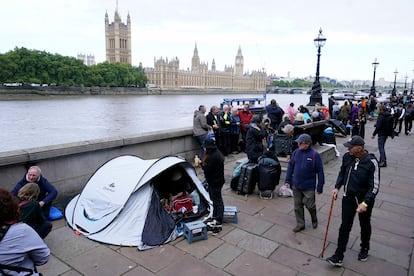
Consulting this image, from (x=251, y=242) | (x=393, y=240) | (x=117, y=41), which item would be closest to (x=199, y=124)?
(x=251, y=242)

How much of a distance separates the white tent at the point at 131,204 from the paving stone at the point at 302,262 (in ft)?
4.77

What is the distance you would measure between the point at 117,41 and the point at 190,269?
463 ft

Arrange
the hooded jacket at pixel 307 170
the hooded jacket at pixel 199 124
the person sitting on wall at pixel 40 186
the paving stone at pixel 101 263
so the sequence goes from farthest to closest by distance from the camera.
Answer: the hooded jacket at pixel 199 124
the hooded jacket at pixel 307 170
the person sitting on wall at pixel 40 186
the paving stone at pixel 101 263

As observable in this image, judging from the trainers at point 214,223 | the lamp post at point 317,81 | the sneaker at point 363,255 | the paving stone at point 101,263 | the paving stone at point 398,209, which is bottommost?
the paving stone at point 398,209

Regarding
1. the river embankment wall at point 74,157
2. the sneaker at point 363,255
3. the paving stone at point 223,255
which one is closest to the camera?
the paving stone at point 223,255

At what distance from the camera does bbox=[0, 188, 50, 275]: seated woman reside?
84.0 inches

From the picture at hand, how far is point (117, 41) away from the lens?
133000mm

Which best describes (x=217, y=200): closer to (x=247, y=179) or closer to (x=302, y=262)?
(x=302, y=262)

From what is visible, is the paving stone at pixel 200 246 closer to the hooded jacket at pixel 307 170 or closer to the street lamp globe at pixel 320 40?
the hooded jacket at pixel 307 170

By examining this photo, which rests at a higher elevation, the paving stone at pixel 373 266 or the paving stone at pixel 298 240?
the paving stone at pixel 298 240

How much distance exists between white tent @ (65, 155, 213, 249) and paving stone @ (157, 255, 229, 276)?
22.6 inches

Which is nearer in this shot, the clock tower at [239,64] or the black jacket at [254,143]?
the black jacket at [254,143]

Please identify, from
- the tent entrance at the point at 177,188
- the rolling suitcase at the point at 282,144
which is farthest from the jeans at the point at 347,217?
the rolling suitcase at the point at 282,144

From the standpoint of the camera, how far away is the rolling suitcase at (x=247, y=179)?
627cm
